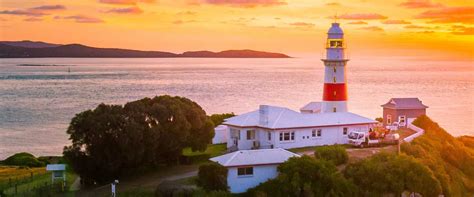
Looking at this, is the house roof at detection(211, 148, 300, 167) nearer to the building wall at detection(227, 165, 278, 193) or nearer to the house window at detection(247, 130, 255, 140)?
the building wall at detection(227, 165, 278, 193)

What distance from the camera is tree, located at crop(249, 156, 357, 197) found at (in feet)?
95.8

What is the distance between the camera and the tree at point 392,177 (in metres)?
30.8

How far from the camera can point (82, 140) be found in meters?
33.8

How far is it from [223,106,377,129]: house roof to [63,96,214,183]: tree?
15.2 feet

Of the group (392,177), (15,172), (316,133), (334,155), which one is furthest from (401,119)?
(15,172)

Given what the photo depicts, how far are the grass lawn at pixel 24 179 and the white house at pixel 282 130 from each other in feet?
31.8

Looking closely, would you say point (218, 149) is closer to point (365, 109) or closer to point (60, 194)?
point (60, 194)

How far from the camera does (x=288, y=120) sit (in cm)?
3966

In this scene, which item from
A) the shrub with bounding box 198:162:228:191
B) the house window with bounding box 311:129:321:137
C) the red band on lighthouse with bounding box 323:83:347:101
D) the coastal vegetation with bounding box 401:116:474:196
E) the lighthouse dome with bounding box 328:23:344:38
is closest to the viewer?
the shrub with bounding box 198:162:228:191

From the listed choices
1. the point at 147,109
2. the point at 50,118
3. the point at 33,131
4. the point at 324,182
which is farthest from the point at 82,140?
the point at 50,118

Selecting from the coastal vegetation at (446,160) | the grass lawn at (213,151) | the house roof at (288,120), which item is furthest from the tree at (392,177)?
the grass lawn at (213,151)

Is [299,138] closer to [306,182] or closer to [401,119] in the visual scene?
[306,182]

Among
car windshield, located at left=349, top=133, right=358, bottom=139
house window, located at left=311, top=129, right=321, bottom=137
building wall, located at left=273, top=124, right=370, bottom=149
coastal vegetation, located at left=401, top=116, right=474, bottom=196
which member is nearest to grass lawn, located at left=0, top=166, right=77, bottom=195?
building wall, located at left=273, top=124, right=370, bottom=149

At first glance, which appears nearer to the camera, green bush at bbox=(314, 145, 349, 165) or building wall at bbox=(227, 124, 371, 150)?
green bush at bbox=(314, 145, 349, 165)
